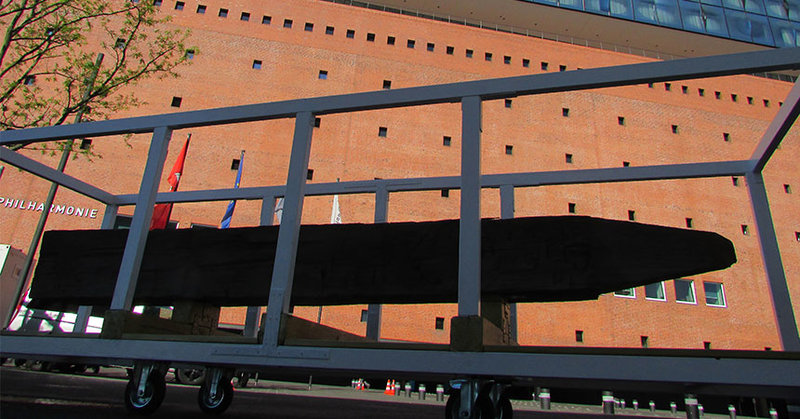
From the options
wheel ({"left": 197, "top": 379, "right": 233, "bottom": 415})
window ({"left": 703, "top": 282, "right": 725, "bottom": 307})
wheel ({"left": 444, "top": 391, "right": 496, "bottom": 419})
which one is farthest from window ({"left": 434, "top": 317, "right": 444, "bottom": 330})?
wheel ({"left": 444, "top": 391, "right": 496, "bottom": 419})

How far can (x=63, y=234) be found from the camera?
171 inches

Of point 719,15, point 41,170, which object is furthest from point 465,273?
point 719,15

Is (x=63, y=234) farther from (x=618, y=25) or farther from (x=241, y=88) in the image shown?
(x=618, y=25)

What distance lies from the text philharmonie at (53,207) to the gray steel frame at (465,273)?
18558 millimetres

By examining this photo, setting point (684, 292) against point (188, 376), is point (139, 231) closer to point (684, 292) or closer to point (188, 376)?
point (188, 376)

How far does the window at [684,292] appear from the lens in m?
23.6

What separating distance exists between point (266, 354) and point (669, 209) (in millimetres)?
26650

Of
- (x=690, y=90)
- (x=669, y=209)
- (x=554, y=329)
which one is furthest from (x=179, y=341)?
(x=690, y=90)

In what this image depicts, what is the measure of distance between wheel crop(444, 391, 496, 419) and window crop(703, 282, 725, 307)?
2593 cm

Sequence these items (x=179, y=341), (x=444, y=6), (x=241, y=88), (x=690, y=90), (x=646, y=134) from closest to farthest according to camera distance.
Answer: (x=179, y=341) < (x=241, y=88) < (x=646, y=134) < (x=690, y=90) < (x=444, y=6)

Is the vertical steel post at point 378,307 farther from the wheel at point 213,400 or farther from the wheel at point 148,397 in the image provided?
the wheel at point 148,397

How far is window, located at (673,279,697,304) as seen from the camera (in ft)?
77.3

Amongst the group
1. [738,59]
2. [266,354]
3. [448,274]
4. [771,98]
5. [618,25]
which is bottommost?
[266,354]

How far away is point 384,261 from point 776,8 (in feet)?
152
